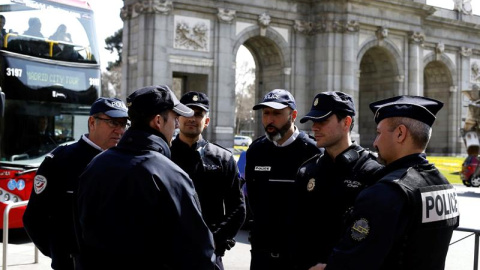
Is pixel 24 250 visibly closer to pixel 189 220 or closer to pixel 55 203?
pixel 55 203

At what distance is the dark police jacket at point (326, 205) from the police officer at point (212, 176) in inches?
42.6

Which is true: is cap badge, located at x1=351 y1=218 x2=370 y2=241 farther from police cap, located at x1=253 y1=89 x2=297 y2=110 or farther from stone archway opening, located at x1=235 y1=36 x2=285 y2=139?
stone archway opening, located at x1=235 y1=36 x2=285 y2=139

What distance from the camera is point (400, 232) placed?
2.76m

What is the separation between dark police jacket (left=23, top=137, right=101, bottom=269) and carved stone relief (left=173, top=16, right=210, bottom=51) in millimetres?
24301

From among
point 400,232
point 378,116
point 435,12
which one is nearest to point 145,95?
point 378,116

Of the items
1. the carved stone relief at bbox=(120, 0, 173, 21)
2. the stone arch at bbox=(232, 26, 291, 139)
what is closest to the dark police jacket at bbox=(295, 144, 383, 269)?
the carved stone relief at bbox=(120, 0, 173, 21)

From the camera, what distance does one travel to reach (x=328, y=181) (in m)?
3.87

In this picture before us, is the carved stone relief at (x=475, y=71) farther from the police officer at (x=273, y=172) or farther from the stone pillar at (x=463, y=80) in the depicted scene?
the police officer at (x=273, y=172)

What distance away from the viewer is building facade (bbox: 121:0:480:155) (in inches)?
1108

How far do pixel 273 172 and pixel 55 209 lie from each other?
1.73 meters

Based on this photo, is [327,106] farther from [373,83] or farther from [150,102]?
[373,83]

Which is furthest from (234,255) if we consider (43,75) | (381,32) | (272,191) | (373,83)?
(373,83)

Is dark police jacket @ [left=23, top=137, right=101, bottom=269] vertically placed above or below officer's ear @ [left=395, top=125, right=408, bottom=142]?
below

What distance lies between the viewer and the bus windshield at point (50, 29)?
10562 mm
